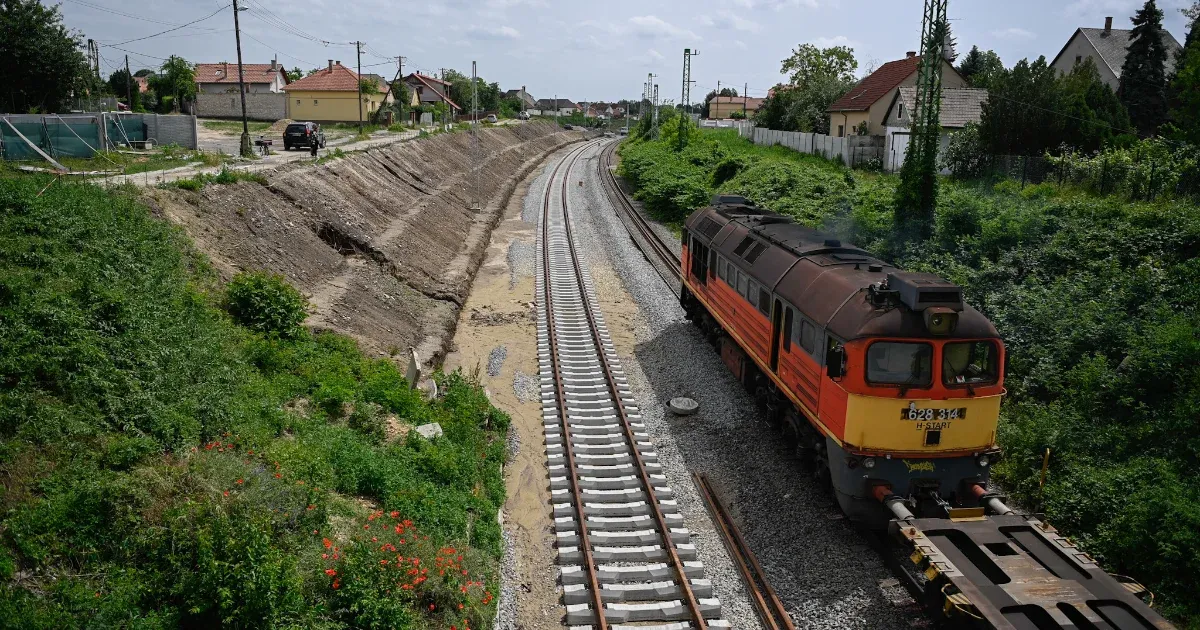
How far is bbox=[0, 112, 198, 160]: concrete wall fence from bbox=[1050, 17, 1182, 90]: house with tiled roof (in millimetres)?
51957

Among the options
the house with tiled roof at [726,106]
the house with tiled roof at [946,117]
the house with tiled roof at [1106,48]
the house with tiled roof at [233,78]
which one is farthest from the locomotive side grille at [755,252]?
the house with tiled roof at [726,106]

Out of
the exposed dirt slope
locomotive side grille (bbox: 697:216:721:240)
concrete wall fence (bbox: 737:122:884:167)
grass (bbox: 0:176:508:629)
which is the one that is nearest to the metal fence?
concrete wall fence (bbox: 737:122:884:167)

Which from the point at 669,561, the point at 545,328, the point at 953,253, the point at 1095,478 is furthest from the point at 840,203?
the point at 669,561

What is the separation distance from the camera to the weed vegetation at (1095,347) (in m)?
10.4

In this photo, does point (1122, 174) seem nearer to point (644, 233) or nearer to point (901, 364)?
point (901, 364)

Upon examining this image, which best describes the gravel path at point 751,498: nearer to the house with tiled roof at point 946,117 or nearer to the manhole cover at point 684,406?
the manhole cover at point 684,406

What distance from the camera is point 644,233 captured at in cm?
3444

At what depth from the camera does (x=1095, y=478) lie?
11.4 meters

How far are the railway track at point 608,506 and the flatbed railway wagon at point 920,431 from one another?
2536 mm

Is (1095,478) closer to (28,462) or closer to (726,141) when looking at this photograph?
(28,462)

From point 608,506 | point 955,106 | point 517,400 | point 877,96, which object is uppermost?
point 877,96

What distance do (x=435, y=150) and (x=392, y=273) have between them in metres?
26.5

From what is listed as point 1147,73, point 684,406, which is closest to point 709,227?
point 684,406

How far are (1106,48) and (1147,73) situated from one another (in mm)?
9641
